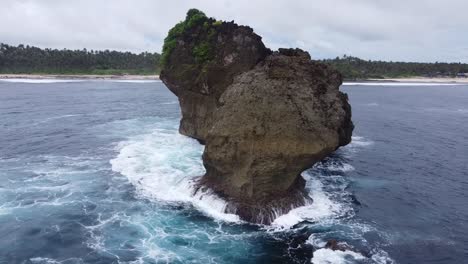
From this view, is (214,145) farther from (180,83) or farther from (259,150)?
(180,83)

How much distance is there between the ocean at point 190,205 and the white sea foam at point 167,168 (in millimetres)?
125

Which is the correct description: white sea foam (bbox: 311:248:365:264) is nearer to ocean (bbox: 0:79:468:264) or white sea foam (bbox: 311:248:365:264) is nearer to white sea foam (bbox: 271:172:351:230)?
ocean (bbox: 0:79:468:264)

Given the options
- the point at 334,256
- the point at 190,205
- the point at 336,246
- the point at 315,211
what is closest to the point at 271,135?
the point at 315,211

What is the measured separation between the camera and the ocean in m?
30.8

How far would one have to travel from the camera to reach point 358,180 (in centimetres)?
4666

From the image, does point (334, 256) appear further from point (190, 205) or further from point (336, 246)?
point (190, 205)

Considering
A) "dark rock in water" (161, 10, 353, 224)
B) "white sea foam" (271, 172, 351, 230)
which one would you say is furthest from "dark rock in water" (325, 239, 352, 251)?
"dark rock in water" (161, 10, 353, 224)

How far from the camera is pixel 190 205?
38.4m

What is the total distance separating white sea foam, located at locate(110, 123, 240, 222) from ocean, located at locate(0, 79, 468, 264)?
4.9 inches

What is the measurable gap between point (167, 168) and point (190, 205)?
1013 centimetres

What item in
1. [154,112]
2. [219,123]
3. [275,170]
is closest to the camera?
[275,170]

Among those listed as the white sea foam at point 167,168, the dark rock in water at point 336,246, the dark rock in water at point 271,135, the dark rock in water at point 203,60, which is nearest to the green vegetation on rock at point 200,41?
the dark rock in water at point 203,60

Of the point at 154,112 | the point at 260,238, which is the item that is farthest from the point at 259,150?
the point at 154,112

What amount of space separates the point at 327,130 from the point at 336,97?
4537 millimetres
